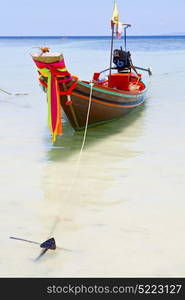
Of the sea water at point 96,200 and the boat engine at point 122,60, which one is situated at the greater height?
the boat engine at point 122,60

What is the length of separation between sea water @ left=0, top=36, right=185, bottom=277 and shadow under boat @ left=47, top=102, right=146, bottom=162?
0.07 feet

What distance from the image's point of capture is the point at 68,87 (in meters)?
7.34

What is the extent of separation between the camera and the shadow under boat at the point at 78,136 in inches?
285

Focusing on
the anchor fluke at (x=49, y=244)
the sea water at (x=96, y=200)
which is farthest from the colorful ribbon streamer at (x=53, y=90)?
the anchor fluke at (x=49, y=244)

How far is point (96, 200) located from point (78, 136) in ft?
11.0

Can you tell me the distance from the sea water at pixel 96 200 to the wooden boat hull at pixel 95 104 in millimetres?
305

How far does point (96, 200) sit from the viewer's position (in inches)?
201

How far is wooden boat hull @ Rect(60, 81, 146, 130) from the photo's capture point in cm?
760
